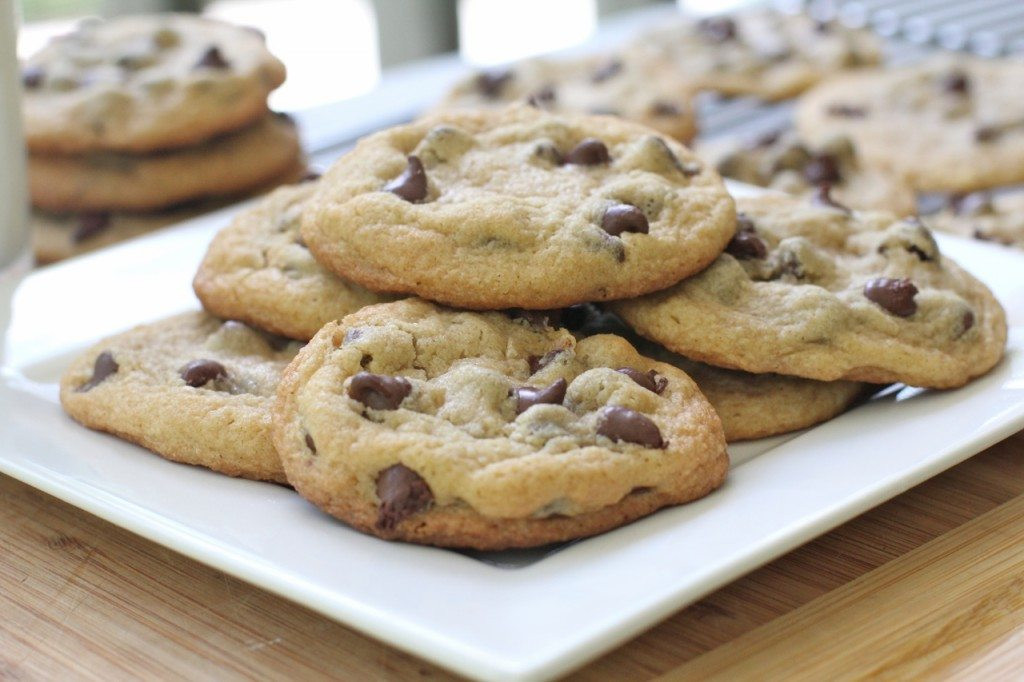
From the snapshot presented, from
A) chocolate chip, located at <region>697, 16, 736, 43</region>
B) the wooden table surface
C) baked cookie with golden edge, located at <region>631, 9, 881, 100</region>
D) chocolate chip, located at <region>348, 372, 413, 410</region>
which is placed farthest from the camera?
chocolate chip, located at <region>697, 16, 736, 43</region>

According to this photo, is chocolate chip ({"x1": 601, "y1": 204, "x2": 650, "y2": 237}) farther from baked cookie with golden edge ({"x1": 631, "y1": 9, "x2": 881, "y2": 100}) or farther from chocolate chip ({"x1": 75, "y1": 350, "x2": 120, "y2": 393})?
baked cookie with golden edge ({"x1": 631, "y1": 9, "x2": 881, "y2": 100})

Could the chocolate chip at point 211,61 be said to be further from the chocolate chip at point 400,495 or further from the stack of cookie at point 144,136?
the chocolate chip at point 400,495

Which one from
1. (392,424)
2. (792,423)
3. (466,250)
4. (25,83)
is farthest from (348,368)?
(25,83)

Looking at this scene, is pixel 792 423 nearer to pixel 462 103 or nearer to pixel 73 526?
pixel 73 526

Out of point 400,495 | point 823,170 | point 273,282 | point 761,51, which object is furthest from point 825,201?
point 761,51

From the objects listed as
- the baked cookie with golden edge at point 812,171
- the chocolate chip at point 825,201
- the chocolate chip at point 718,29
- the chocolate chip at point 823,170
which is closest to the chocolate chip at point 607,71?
the chocolate chip at point 718,29

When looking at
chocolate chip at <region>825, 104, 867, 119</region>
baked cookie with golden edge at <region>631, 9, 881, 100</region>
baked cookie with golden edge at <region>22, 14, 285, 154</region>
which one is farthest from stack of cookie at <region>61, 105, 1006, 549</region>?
baked cookie with golden edge at <region>631, 9, 881, 100</region>
